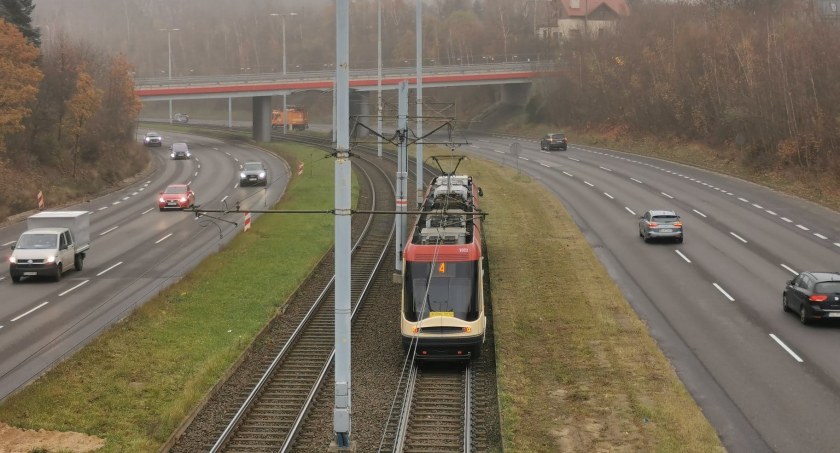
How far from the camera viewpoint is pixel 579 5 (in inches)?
5472

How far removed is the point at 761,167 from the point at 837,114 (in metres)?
6.21

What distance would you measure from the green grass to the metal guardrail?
58965 millimetres

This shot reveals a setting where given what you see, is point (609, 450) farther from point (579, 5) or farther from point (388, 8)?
point (388, 8)

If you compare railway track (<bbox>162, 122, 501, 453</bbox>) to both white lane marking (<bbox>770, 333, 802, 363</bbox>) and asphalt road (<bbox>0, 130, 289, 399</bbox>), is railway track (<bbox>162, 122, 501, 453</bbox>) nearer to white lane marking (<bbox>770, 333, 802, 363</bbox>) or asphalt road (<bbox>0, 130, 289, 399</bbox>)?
asphalt road (<bbox>0, 130, 289, 399</bbox>)

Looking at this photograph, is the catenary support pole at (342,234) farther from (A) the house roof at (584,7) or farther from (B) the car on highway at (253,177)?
(A) the house roof at (584,7)

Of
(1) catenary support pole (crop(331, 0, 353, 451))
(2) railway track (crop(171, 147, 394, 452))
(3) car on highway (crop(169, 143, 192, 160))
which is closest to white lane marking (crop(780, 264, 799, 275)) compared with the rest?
(2) railway track (crop(171, 147, 394, 452))

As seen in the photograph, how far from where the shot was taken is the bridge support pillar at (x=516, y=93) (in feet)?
376

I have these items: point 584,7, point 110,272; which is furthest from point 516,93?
point 110,272

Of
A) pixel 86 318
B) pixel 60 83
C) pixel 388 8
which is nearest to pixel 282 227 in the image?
pixel 86 318

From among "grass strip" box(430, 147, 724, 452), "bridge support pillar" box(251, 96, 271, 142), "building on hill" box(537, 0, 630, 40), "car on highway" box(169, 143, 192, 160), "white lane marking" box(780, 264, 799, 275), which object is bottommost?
"grass strip" box(430, 147, 724, 452)

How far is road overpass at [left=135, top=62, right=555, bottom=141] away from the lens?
314 ft

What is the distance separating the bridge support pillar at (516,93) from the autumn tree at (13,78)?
227 ft

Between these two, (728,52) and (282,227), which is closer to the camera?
(282,227)

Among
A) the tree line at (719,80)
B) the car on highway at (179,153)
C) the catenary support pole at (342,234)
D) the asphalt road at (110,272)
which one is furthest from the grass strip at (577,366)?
the car on highway at (179,153)
